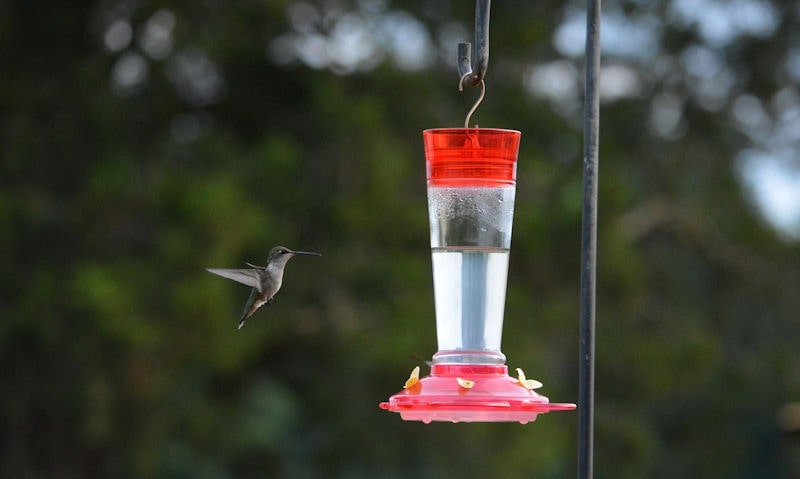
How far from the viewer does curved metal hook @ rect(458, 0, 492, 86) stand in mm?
2607

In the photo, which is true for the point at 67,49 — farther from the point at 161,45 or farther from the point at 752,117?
the point at 752,117

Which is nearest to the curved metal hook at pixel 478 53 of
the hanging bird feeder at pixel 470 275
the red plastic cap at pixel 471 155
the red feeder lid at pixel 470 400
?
the hanging bird feeder at pixel 470 275

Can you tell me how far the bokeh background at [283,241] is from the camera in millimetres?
8773

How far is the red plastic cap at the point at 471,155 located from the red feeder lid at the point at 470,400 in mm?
415

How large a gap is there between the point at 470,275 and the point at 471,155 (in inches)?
11.8

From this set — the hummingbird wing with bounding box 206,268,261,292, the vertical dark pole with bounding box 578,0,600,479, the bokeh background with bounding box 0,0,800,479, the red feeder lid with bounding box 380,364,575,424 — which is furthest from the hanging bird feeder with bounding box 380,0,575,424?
the bokeh background with bounding box 0,0,800,479

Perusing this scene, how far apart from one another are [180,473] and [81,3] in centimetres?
416

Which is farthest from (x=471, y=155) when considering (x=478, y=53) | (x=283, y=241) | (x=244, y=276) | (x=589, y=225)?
(x=283, y=241)

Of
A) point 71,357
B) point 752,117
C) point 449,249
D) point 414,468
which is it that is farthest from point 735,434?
point 449,249

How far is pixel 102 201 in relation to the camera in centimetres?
897

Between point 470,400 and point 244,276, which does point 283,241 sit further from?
point 470,400

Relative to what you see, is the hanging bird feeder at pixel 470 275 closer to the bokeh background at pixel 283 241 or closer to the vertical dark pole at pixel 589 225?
the vertical dark pole at pixel 589 225

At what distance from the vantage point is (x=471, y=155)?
9.39 feet

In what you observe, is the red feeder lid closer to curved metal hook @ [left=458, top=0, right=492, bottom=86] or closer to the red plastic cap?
the red plastic cap
